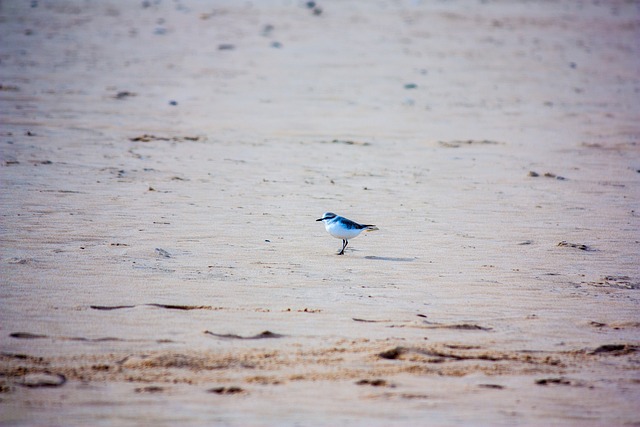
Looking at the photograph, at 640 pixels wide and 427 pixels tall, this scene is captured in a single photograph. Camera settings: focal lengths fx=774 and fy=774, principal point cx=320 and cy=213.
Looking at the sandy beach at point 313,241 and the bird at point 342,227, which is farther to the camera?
the bird at point 342,227

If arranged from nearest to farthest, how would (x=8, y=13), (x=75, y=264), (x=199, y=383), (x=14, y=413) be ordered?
(x=14, y=413) → (x=199, y=383) → (x=75, y=264) → (x=8, y=13)

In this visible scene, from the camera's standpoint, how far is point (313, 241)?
321 inches

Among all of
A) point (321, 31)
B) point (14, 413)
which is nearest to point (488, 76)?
point (321, 31)

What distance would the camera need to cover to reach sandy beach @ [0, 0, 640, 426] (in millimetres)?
4973

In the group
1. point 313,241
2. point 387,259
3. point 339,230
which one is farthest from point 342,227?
point 313,241

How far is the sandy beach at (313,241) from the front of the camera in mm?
4973

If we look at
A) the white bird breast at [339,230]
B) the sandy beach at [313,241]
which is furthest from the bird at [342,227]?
the sandy beach at [313,241]

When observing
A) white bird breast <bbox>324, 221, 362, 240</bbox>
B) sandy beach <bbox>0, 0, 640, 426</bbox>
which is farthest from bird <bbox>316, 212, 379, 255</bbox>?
sandy beach <bbox>0, 0, 640, 426</bbox>

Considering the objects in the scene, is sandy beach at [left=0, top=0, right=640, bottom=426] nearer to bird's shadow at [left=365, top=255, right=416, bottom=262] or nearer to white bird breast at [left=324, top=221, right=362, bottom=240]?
bird's shadow at [left=365, top=255, right=416, bottom=262]

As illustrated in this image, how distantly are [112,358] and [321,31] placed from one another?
19.3 m

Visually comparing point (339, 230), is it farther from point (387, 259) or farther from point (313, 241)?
point (313, 241)

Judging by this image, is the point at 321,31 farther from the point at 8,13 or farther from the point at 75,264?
the point at 75,264

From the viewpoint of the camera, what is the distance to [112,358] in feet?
17.1

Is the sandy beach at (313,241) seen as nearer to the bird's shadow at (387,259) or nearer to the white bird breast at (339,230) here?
the bird's shadow at (387,259)
